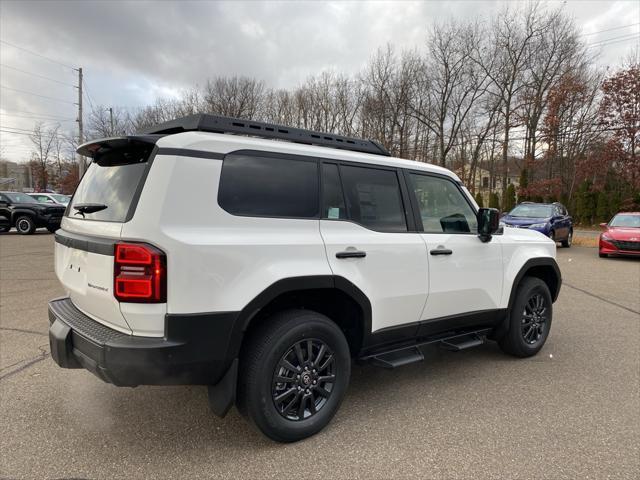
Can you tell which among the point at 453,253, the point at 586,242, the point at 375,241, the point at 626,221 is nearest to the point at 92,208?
the point at 375,241

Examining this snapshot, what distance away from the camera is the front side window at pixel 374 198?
3148 mm

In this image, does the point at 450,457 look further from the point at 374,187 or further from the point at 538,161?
the point at 538,161

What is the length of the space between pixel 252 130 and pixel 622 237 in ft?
45.0

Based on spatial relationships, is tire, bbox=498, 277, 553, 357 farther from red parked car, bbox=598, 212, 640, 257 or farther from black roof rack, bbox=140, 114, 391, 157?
red parked car, bbox=598, 212, 640, 257

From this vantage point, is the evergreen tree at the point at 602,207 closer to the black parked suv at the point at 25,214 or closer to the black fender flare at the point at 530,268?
the black fender flare at the point at 530,268

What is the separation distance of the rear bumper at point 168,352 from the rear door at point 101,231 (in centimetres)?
13

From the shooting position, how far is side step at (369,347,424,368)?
3.21 m

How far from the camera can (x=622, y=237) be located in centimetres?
1273

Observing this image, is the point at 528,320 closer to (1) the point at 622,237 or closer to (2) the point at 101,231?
(2) the point at 101,231

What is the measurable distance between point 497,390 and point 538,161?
1276 inches

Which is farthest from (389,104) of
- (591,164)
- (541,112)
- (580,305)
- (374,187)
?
(374,187)

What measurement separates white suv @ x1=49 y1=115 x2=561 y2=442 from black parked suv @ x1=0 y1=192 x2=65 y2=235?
1701 cm

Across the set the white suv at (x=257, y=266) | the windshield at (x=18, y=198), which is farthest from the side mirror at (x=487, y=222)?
the windshield at (x=18, y=198)

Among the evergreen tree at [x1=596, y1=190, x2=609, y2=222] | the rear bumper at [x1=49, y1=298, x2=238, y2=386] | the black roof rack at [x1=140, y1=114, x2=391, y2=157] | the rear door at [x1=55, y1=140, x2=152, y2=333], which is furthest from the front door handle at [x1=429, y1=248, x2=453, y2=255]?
the evergreen tree at [x1=596, y1=190, x2=609, y2=222]
